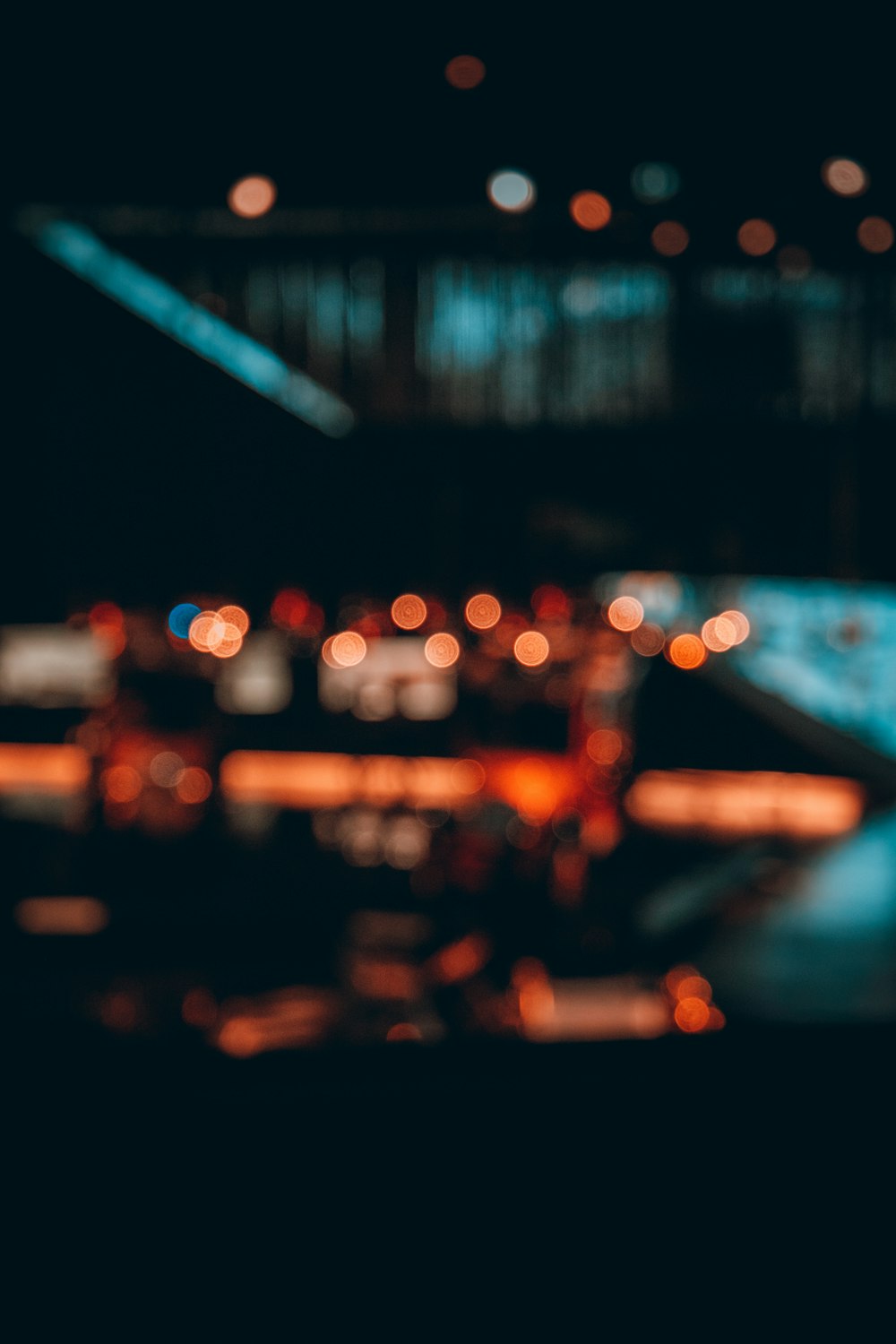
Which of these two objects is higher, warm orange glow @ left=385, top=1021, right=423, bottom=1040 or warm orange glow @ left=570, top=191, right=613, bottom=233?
warm orange glow @ left=570, top=191, right=613, bottom=233

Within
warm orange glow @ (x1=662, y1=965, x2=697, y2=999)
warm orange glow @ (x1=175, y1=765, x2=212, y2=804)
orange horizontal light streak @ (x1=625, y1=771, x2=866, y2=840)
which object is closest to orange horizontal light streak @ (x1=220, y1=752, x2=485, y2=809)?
warm orange glow @ (x1=175, y1=765, x2=212, y2=804)

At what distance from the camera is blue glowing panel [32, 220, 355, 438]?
83.0 inches

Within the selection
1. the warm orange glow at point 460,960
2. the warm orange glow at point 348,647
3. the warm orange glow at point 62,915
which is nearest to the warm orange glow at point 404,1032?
the warm orange glow at point 460,960

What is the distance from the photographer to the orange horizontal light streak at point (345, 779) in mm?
3512

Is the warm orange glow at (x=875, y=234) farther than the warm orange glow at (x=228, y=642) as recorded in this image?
No

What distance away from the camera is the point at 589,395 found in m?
2.39

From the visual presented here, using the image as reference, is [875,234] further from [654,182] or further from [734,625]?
[734,625]

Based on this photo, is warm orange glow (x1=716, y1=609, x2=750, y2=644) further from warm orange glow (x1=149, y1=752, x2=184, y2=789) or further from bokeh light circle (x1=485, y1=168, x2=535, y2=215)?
warm orange glow (x1=149, y1=752, x2=184, y2=789)

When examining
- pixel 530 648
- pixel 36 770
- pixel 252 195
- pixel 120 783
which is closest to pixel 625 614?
pixel 530 648

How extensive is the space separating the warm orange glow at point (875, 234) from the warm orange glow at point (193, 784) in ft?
8.75

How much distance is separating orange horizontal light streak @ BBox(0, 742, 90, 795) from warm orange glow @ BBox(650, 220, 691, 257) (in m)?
3.85

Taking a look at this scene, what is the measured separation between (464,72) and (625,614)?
158 cm

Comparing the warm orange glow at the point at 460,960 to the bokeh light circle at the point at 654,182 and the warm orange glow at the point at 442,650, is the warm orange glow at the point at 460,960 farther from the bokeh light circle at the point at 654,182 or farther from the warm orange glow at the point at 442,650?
the bokeh light circle at the point at 654,182

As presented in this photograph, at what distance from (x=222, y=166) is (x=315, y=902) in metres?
2.24
